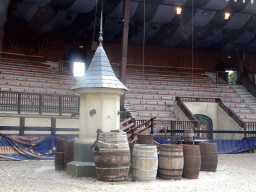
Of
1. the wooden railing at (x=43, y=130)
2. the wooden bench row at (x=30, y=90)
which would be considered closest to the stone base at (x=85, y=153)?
the wooden railing at (x=43, y=130)

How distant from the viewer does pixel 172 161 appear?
7.54m

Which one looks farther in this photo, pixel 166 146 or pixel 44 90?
pixel 44 90

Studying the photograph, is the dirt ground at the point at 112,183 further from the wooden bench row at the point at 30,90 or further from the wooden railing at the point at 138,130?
the wooden bench row at the point at 30,90

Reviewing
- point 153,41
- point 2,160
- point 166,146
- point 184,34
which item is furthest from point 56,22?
point 166,146

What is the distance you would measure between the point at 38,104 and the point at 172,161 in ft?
31.2

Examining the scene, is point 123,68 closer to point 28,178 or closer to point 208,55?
point 28,178

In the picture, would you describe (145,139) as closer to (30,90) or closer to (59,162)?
(59,162)

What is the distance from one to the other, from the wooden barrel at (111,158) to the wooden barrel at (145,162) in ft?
0.80

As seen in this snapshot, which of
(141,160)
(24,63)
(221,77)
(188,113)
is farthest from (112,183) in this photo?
(221,77)

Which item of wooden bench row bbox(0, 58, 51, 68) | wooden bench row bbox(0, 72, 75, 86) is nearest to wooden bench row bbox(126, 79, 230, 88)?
wooden bench row bbox(0, 72, 75, 86)

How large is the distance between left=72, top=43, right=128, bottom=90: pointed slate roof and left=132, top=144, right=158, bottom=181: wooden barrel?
182cm

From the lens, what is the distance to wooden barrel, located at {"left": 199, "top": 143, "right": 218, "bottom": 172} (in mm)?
8898

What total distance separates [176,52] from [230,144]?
13237 millimetres

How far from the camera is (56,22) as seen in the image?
22047mm
